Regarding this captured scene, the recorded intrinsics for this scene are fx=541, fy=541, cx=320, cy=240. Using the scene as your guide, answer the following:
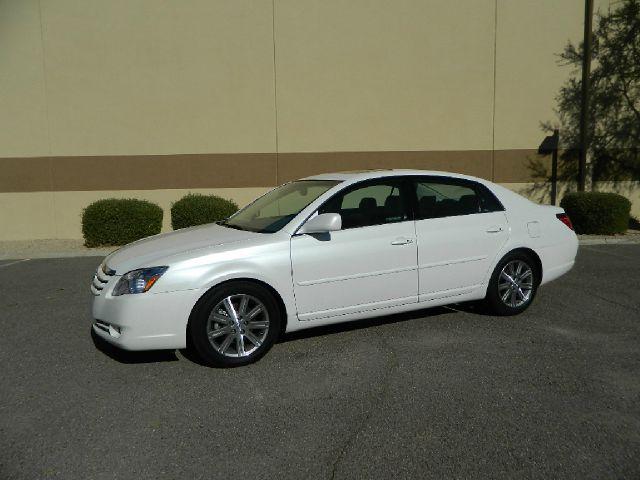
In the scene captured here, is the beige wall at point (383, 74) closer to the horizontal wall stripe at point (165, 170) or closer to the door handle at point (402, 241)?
the horizontal wall stripe at point (165, 170)

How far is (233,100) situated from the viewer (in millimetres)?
13562

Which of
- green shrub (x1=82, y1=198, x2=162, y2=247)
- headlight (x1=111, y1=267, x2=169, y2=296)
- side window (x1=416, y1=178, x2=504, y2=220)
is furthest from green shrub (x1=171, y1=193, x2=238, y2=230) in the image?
headlight (x1=111, y1=267, x2=169, y2=296)

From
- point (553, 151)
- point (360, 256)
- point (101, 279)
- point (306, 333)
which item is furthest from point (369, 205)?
point (553, 151)

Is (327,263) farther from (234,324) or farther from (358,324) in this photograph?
(358,324)

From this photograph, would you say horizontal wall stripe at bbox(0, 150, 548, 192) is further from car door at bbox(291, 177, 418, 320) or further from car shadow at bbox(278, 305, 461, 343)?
car door at bbox(291, 177, 418, 320)

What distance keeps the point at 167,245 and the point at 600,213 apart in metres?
10.6

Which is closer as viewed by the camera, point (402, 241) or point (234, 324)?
point (234, 324)

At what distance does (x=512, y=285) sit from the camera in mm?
5859

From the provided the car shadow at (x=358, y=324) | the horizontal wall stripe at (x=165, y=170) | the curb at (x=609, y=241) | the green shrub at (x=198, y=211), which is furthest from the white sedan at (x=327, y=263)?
the horizontal wall stripe at (x=165, y=170)

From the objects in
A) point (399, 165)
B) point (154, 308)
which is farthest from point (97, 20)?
point (154, 308)

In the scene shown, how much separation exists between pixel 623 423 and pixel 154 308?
3.41m

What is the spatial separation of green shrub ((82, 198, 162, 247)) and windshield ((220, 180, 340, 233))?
6689 mm

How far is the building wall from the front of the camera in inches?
529

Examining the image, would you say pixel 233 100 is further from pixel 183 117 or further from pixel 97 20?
pixel 97 20
